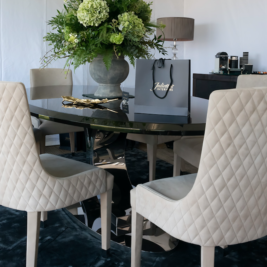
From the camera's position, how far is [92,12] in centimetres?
164

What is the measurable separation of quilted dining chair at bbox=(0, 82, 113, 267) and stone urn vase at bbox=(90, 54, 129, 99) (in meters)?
0.64

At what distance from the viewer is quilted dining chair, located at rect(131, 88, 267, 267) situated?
3.01 ft

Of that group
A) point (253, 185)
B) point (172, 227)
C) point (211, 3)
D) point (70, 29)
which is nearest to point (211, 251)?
point (172, 227)

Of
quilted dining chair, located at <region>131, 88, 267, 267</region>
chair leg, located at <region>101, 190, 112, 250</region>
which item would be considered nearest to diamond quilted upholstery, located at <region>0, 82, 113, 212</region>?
chair leg, located at <region>101, 190, 112, 250</region>

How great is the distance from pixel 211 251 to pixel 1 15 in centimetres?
339

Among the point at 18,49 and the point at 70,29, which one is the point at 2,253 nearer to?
the point at 70,29

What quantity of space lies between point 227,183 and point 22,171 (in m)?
0.76

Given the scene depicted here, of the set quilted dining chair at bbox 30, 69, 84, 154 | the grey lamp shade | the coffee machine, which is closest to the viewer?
quilted dining chair at bbox 30, 69, 84, 154

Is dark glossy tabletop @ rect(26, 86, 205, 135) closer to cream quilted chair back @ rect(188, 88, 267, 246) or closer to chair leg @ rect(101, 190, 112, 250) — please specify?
cream quilted chair back @ rect(188, 88, 267, 246)

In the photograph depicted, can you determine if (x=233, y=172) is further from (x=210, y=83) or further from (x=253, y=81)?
(x=210, y=83)

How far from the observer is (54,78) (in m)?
2.89

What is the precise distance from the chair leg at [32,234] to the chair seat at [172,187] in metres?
0.41

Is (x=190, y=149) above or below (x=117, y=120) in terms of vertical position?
below

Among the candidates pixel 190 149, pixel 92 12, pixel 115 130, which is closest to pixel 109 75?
pixel 92 12
